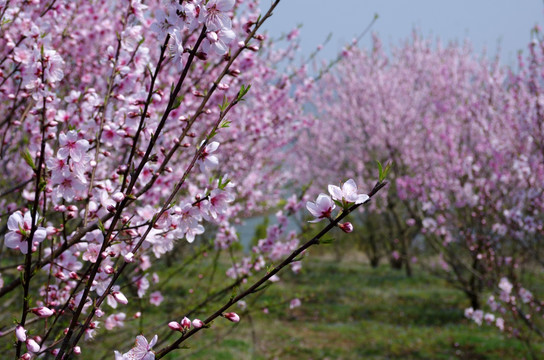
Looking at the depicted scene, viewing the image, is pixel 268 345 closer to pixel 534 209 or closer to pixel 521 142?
pixel 534 209

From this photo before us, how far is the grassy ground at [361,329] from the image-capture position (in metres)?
8.09

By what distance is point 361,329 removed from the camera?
1005 centimetres

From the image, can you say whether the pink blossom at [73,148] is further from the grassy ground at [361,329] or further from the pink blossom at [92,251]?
the grassy ground at [361,329]

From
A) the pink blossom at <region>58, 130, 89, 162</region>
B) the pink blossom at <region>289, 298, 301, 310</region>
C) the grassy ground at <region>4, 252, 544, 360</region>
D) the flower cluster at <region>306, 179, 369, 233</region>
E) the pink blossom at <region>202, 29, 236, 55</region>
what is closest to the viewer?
the flower cluster at <region>306, 179, 369, 233</region>

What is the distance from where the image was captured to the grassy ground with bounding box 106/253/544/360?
8086 mm

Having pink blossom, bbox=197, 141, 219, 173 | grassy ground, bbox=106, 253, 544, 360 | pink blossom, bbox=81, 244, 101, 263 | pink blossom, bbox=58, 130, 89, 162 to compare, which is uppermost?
pink blossom, bbox=58, 130, 89, 162

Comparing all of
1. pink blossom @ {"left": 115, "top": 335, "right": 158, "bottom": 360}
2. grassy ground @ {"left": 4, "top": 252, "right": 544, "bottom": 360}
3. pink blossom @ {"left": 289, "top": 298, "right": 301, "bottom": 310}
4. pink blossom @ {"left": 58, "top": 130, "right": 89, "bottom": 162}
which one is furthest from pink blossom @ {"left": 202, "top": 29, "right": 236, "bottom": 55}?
pink blossom @ {"left": 289, "top": 298, "right": 301, "bottom": 310}

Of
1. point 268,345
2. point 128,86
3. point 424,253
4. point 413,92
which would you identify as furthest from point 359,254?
point 128,86

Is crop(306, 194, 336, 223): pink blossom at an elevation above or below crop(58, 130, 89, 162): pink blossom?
below

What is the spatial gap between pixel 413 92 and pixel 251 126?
12.6 metres

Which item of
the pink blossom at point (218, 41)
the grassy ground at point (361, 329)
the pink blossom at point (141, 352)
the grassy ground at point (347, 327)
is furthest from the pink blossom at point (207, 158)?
the grassy ground at point (361, 329)

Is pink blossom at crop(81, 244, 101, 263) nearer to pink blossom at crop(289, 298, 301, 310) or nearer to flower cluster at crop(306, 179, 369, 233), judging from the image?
flower cluster at crop(306, 179, 369, 233)

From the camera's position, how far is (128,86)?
2.50m

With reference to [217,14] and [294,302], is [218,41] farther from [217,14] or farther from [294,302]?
[294,302]
